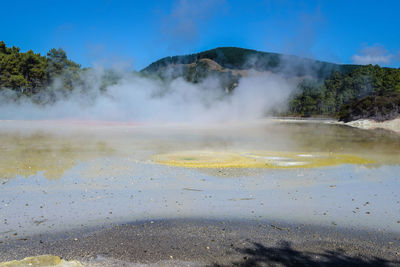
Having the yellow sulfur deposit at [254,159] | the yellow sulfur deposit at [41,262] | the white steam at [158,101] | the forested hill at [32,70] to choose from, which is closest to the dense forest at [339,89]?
the white steam at [158,101]

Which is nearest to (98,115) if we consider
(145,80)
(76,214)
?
(145,80)

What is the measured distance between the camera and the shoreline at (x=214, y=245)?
5.37 metres

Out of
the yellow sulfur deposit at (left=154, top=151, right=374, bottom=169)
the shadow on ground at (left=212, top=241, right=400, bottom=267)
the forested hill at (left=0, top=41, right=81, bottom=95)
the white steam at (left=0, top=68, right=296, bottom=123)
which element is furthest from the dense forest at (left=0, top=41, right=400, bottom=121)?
the shadow on ground at (left=212, top=241, right=400, bottom=267)

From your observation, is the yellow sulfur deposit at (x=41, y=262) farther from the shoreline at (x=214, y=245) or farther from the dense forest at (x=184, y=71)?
the dense forest at (x=184, y=71)

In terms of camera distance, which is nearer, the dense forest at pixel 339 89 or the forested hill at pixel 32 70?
the forested hill at pixel 32 70

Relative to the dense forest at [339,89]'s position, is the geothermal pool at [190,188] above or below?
below

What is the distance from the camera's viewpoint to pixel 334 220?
7.28 metres

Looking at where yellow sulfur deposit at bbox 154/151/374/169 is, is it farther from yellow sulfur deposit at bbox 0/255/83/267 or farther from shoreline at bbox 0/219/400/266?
yellow sulfur deposit at bbox 0/255/83/267

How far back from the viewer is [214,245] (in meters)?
5.91

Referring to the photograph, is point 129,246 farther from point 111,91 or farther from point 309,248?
point 111,91

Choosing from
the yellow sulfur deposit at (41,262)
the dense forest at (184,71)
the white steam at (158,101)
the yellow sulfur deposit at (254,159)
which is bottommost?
the yellow sulfur deposit at (41,262)

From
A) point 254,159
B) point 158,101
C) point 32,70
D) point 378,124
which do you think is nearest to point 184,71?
point 158,101

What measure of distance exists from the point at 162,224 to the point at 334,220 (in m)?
3.69

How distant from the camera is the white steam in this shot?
43.5 m
